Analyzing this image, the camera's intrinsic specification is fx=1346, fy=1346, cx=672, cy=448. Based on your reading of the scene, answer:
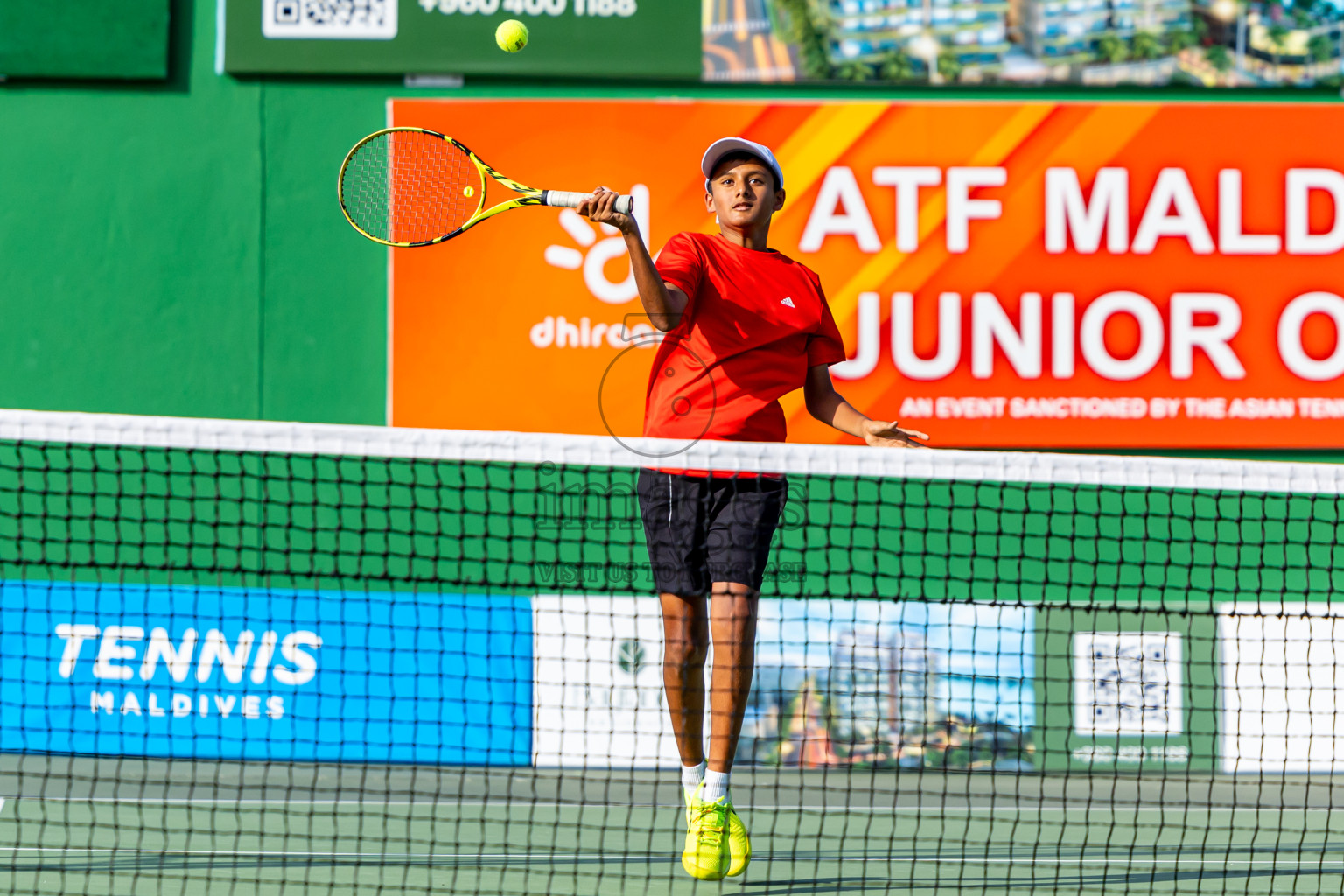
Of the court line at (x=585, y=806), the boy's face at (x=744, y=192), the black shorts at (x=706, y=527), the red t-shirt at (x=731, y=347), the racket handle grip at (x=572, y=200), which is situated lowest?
the court line at (x=585, y=806)

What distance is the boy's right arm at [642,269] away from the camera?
288cm

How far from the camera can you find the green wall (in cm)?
561

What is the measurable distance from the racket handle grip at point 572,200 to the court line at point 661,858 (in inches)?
77.4

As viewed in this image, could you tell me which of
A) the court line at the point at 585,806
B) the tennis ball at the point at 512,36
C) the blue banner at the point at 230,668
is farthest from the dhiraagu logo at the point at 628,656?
the tennis ball at the point at 512,36

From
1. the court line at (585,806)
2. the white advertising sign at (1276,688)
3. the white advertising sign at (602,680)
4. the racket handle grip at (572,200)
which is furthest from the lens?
the white advertising sign at (602,680)

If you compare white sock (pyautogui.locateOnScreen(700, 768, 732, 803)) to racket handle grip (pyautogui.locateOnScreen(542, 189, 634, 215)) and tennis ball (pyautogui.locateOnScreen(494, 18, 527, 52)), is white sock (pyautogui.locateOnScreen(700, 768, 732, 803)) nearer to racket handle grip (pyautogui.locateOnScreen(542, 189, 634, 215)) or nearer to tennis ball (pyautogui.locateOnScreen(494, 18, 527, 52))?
racket handle grip (pyautogui.locateOnScreen(542, 189, 634, 215))

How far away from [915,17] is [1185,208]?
1370 mm

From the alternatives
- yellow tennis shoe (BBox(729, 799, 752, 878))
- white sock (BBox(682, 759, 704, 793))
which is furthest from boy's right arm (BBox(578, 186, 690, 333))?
yellow tennis shoe (BBox(729, 799, 752, 878))

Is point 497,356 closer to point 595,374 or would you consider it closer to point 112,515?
point 595,374

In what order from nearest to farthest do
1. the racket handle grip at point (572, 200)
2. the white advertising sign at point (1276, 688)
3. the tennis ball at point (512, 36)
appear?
the racket handle grip at point (572, 200) → the tennis ball at point (512, 36) → the white advertising sign at point (1276, 688)

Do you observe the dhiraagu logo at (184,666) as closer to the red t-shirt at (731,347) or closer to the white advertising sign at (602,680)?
the white advertising sign at (602,680)

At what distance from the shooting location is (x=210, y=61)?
561cm

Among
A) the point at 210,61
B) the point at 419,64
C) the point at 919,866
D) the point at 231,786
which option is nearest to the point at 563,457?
the point at 919,866

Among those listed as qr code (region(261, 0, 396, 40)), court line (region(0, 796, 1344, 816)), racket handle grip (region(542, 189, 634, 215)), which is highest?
qr code (region(261, 0, 396, 40))
